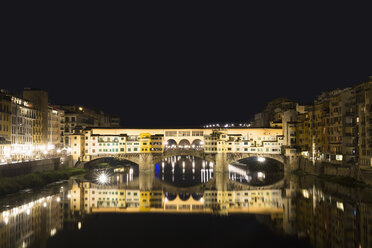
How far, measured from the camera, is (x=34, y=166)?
51000 millimetres

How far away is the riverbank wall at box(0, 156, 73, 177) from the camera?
1718 inches

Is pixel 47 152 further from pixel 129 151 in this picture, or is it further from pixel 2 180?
pixel 2 180

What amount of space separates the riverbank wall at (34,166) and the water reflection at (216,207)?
4798 mm

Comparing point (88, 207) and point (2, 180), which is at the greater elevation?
point (2, 180)

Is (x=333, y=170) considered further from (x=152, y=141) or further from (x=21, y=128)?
(x=21, y=128)

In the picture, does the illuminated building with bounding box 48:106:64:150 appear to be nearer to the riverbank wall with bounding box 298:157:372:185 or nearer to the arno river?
the arno river

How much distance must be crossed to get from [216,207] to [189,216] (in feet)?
14.5

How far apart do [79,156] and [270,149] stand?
3288 centimetres

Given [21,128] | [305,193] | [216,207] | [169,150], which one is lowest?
[216,207]

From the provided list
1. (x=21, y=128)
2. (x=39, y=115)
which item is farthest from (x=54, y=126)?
(x=21, y=128)

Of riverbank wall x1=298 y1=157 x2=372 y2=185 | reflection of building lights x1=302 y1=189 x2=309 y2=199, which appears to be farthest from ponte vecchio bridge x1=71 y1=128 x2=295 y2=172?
reflection of building lights x1=302 y1=189 x2=309 y2=199

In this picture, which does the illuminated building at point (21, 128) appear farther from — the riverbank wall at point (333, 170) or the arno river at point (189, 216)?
the riverbank wall at point (333, 170)

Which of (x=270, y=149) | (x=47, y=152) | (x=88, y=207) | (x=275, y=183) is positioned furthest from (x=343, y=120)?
(x=47, y=152)

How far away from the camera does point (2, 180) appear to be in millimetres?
40844
